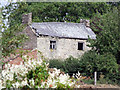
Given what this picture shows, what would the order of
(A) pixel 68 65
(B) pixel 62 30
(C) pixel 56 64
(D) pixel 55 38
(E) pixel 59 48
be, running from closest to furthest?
(A) pixel 68 65
(C) pixel 56 64
(D) pixel 55 38
(E) pixel 59 48
(B) pixel 62 30

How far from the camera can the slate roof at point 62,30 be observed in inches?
882

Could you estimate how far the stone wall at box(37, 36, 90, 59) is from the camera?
2169 cm

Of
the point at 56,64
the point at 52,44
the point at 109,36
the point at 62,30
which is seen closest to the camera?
the point at 109,36

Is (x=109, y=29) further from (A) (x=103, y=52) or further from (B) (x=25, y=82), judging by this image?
(B) (x=25, y=82)

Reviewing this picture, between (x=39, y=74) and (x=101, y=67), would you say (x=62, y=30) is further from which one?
(x=39, y=74)

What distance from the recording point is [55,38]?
2262 cm

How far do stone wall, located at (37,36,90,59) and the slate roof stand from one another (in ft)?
1.78

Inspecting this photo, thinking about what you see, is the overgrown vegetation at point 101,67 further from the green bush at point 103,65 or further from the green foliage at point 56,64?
→ the green foliage at point 56,64

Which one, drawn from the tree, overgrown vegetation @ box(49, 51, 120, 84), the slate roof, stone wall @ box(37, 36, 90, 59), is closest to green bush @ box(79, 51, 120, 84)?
overgrown vegetation @ box(49, 51, 120, 84)

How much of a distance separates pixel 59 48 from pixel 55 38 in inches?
47.2

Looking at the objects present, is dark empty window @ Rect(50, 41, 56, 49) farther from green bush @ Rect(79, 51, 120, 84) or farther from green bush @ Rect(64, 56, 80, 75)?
green bush @ Rect(79, 51, 120, 84)

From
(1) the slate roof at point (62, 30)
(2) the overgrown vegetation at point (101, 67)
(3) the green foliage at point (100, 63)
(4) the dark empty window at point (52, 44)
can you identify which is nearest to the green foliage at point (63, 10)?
(1) the slate roof at point (62, 30)

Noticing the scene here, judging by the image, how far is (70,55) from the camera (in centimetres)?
2286

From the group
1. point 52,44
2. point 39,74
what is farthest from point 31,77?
point 52,44
